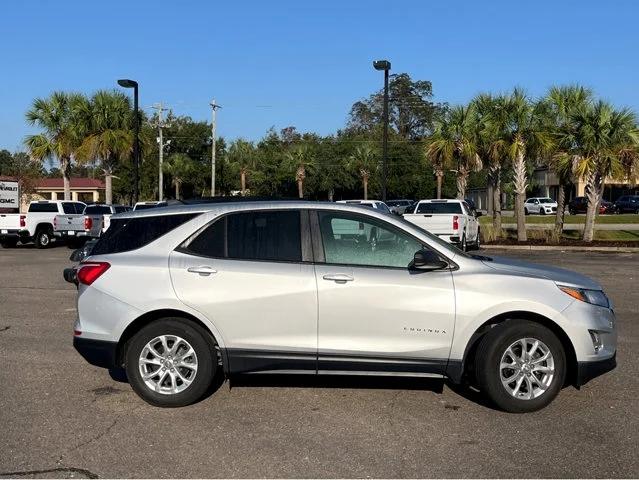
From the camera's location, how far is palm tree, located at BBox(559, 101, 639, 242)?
23.6 meters

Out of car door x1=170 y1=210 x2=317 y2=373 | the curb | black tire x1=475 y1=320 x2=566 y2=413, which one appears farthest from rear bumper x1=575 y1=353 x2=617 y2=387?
the curb

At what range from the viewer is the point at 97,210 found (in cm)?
2544

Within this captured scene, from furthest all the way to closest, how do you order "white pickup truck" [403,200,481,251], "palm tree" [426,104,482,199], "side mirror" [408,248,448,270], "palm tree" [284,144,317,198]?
"palm tree" [284,144,317,198] < "palm tree" [426,104,482,199] < "white pickup truck" [403,200,481,251] < "side mirror" [408,248,448,270]

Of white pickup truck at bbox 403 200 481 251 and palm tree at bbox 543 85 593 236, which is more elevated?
palm tree at bbox 543 85 593 236

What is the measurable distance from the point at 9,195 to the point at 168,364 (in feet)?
94.0

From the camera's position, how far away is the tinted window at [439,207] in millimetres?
22359

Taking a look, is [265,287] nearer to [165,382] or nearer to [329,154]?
[165,382]

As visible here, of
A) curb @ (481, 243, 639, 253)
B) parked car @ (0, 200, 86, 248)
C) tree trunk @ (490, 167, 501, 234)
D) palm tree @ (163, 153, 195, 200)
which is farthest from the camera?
palm tree @ (163, 153, 195, 200)

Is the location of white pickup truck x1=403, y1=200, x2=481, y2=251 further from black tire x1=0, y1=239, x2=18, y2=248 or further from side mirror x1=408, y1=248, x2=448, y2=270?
side mirror x1=408, y1=248, x2=448, y2=270

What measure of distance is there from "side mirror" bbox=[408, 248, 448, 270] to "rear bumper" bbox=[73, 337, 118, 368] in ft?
8.38

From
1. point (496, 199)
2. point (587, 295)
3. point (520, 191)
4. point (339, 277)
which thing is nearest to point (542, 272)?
point (587, 295)

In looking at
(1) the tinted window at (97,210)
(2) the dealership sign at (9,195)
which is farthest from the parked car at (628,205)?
(2) the dealership sign at (9,195)

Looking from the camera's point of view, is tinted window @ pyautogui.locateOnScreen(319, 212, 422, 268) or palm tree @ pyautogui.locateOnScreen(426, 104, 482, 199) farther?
palm tree @ pyautogui.locateOnScreen(426, 104, 482, 199)

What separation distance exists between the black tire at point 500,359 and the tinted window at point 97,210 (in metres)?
21.6
